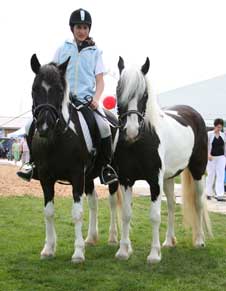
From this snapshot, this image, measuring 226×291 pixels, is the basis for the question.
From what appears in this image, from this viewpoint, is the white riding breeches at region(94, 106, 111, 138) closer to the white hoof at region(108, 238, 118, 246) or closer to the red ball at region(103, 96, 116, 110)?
the white hoof at region(108, 238, 118, 246)

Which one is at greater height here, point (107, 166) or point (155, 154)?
point (155, 154)

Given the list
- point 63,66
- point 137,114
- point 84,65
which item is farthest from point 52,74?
point 137,114

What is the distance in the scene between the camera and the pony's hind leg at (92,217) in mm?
6801

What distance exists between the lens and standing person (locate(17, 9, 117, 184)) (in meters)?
5.84

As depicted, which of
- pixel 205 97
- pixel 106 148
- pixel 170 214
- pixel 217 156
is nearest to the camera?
pixel 106 148

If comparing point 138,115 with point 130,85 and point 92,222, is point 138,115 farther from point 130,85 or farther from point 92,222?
point 92,222

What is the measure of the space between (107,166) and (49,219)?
1.05 meters

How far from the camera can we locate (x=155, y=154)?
18.6ft

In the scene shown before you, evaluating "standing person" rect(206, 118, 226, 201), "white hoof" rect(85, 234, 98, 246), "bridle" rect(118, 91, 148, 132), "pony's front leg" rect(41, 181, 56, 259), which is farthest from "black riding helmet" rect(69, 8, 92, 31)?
"standing person" rect(206, 118, 226, 201)

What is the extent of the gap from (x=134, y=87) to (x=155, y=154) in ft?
2.84

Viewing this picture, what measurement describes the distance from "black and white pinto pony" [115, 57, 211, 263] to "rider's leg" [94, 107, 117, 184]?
14 centimetres

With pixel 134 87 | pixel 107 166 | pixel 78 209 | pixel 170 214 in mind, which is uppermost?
pixel 134 87

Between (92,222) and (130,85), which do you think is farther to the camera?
(92,222)

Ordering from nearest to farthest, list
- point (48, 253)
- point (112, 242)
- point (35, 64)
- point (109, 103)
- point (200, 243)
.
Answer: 1. point (35, 64)
2. point (48, 253)
3. point (200, 243)
4. point (112, 242)
5. point (109, 103)
